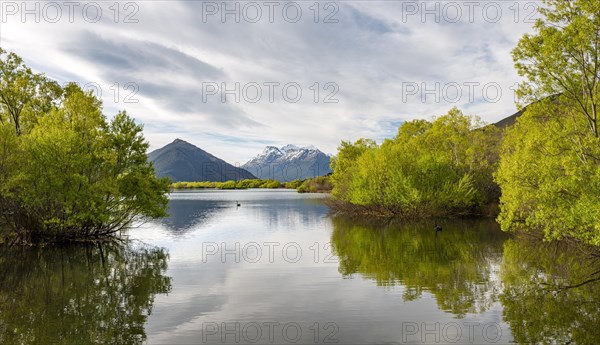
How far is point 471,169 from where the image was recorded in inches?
2621

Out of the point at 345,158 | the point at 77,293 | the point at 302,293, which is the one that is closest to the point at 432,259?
the point at 302,293

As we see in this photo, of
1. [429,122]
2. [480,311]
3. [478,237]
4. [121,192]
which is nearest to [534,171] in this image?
[480,311]

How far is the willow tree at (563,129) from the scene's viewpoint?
24.2m

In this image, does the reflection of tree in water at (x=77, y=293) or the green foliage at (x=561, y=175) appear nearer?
the reflection of tree in water at (x=77, y=293)

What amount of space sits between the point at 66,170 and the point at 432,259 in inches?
1227

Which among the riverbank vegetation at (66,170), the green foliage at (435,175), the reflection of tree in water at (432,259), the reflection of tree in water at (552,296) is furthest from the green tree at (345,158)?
the reflection of tree in water at (552,296)

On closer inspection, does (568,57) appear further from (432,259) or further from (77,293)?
(77,293)

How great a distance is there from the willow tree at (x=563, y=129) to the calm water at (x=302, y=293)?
3851 millimetres

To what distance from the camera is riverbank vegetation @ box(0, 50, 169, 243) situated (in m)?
35.1

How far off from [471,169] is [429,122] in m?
31.2

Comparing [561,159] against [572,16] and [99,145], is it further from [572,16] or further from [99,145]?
[99,145]

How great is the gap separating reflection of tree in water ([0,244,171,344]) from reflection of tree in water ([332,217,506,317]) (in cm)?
1254

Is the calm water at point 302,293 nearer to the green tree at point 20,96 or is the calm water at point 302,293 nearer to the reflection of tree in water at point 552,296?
the reflection of tree in water at point 552,296

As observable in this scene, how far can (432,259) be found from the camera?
30578mm
